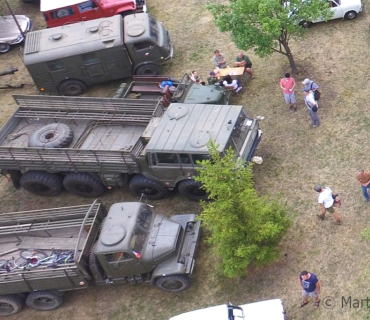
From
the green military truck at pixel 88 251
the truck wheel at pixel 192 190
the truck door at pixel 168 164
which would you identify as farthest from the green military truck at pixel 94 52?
the green military truck at pixel 88 251

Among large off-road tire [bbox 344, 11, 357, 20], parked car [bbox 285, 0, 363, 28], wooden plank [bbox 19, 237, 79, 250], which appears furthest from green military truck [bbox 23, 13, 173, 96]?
wooden plank [bbox 19, 237, 79, 250]

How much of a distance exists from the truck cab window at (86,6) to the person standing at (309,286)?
13.3 meters

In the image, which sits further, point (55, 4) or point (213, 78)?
point (55, 4)

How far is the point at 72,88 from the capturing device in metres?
17.9

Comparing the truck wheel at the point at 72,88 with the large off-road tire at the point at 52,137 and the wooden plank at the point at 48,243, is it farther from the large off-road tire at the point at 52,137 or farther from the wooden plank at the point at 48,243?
the wooden plank at the point at 48,243

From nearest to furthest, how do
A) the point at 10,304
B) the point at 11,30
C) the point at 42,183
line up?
1. the point at 10,304
2. the point at 42,183
3. the point at 11,30

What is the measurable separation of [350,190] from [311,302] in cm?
317

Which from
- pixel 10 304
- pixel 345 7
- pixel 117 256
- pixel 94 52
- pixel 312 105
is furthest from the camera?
pixel 345 7

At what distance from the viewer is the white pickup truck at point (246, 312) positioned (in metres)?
9.98

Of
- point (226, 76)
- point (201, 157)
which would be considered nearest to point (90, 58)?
point (226, 76)

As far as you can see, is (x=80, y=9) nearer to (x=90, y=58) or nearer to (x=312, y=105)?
(x=90, y=58)

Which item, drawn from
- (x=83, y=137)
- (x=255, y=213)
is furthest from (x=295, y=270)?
(x=83, y=137)

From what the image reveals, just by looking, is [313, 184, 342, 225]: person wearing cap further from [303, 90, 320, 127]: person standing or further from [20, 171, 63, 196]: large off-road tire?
[20, 171, 63, 196]: large off-road tire

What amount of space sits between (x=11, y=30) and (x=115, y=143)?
31.7 feet
